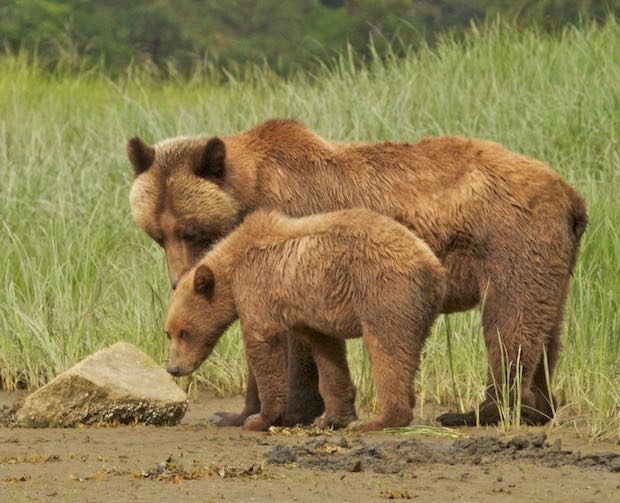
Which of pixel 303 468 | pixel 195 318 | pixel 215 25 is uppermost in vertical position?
pixel 215 25

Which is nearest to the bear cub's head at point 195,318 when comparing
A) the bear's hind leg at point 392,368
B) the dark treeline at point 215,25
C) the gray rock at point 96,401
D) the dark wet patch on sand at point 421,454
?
the gray rock at point 96,401

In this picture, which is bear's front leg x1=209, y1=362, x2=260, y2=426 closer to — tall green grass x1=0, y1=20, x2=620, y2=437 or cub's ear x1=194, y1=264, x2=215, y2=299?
cub's ear x1=194, y1=264, x2=215, y2=299

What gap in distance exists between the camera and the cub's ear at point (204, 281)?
685cm

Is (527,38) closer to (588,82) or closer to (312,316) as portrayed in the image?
(588,82)

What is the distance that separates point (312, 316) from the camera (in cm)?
662

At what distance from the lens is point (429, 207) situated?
7.04 m

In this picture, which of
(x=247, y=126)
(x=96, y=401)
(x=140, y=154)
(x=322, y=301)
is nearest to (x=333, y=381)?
(x=322, y=301)

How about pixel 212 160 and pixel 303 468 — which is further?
pixel 212 160

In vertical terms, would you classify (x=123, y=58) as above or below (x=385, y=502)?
above

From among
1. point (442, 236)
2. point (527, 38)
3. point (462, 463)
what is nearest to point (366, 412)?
point (442, 236)

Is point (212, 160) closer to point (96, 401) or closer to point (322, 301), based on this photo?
point (322, 301)

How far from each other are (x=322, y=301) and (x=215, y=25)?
1472 cm

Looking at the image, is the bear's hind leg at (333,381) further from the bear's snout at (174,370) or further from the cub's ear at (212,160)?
the cub's ear at (212,160)

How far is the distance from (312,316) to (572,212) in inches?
56.6
